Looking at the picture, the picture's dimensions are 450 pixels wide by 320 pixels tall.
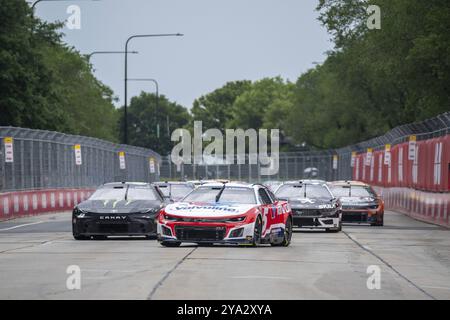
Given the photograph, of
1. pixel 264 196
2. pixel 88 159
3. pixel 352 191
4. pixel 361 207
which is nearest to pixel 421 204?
pixel 352 191

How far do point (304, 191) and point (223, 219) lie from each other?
9780 millimetres

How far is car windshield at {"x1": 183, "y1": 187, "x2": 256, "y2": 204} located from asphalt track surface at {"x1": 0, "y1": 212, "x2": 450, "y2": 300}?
89 cm

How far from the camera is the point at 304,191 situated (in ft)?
100

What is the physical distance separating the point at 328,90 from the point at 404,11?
63165mm

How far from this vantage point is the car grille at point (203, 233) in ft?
68.6

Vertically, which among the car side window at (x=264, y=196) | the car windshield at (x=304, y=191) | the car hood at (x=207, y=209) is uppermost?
the car side window at (x=264, y=196)

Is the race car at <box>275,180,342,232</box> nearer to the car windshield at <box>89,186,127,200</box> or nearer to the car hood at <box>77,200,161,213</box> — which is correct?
the car windshield at <box>89,186,127,200</box>

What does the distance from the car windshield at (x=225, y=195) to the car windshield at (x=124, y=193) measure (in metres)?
2.91

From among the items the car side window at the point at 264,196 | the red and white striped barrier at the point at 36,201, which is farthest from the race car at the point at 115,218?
the red and white striped barrier at the point at 36,201

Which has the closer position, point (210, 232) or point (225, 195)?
point (210, 232)

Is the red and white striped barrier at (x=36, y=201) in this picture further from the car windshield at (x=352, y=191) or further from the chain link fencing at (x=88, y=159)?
the car windshield at (x=352, y=191)

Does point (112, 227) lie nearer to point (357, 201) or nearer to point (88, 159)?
point (357, 201)

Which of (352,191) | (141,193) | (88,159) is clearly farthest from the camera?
(88,159)

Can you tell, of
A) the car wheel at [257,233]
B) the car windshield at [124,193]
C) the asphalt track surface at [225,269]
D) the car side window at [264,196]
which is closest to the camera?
the asphalt track surface at [225,269]
